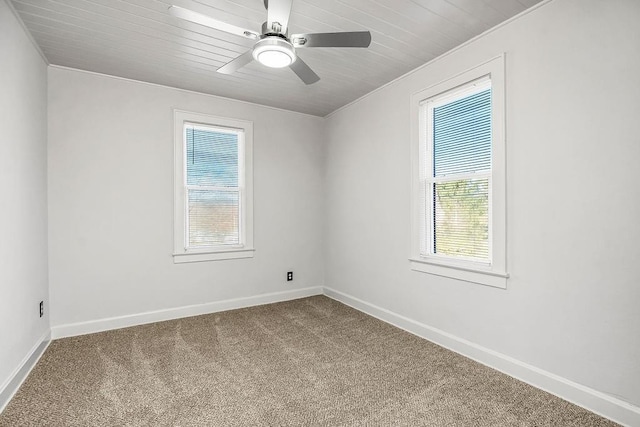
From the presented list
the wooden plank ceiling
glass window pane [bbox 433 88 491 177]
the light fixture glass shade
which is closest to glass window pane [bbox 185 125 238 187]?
the wooden plank ceiling

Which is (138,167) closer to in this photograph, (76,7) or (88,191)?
(88,191)

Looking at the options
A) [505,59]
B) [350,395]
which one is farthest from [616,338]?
[505,59]

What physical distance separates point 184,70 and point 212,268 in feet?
7.05

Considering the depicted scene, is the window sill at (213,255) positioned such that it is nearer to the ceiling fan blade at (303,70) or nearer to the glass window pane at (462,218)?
the glass window pane at (462,218)

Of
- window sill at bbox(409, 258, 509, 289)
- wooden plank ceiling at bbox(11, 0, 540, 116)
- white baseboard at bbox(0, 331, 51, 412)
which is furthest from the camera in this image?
window sill at bbox(409, 258, 509, 289)

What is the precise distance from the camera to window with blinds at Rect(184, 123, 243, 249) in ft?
12.5

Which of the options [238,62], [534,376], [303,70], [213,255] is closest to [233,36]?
[238,62]

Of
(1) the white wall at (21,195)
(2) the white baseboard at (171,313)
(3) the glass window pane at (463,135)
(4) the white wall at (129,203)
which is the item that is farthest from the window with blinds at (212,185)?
(3) the glass window pane at (463,135)

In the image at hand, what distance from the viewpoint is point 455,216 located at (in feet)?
9.53

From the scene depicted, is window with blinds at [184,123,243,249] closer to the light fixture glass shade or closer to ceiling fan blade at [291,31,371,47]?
the light fixture glass shade

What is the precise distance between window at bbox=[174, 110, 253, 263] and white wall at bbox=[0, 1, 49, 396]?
1.16 meters

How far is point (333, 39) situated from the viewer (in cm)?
191

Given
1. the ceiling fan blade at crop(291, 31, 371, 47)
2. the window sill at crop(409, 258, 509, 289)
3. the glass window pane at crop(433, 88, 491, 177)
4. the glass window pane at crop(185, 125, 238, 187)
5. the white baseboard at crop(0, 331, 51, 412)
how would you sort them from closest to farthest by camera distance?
the ceiling fan blade at crop(291, 31, 371, 47)
the white baseboard at crop(0, 331, 51, 412)
the window sill at crop(409, 258, 509, 289)
the glass window pane at crop(433, 88, 491, 177)
the glass window pane at crop(185, 125, 238, 187)

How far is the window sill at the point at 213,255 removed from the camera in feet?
12.1
